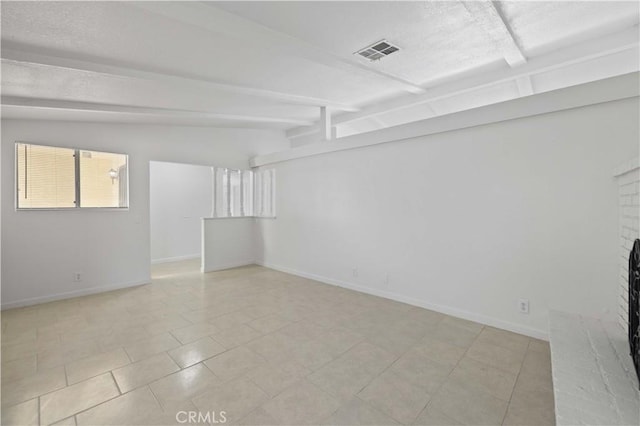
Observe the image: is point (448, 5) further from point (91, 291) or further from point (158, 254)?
point (158, 254)

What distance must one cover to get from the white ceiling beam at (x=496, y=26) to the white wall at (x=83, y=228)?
4.95 metres

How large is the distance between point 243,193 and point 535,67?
556 centimetres

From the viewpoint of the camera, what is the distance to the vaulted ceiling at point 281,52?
87.2 inches

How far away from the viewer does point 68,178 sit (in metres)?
4.17

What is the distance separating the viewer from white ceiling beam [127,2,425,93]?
2.05m

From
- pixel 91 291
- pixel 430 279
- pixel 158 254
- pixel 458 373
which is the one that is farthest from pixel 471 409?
pixel 158 254

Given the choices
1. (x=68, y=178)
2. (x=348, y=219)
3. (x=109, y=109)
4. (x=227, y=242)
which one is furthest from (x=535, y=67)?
(x=68, y=178)

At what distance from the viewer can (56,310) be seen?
364cm

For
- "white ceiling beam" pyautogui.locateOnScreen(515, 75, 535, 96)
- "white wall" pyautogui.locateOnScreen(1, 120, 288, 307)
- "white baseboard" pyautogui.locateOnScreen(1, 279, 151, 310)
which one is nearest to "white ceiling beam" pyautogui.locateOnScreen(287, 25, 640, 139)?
"white ceiling beam" pyautogui.locateOnScreen(515, 75, 535, 96)

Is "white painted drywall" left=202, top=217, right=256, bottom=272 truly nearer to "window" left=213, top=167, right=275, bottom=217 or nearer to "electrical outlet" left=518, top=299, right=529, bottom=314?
"window" left=213, top=167, right=275, bottom=217

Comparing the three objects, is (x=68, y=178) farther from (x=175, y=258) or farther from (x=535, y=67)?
(x=535, y=67)

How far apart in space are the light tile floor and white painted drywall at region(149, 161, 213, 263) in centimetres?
310

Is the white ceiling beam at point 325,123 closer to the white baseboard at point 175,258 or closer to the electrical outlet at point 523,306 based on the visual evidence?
the electrical outlet at point 523,306

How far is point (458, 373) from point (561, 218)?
1806 millimetres
